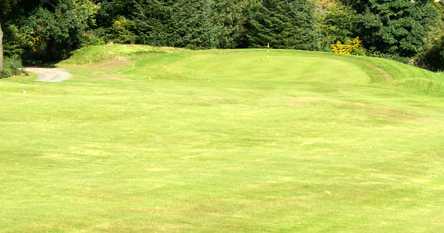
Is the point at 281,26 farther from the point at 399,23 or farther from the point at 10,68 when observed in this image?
the point at 10,68

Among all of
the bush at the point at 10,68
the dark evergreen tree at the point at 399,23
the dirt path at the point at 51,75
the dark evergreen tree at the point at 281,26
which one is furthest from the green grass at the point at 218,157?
the dark evergreen tree at the point at 399,23

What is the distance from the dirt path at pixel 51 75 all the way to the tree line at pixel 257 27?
8.11 meters

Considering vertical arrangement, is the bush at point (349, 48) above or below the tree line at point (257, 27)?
below

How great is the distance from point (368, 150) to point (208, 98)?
44.5 ft

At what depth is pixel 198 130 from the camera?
94.5 feet

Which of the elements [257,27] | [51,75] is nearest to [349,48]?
[257,27]

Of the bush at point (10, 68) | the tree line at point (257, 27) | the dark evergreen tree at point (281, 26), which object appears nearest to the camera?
the bush at point (10, 68)

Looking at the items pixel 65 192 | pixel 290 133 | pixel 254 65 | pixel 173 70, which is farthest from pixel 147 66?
pixel 65 192

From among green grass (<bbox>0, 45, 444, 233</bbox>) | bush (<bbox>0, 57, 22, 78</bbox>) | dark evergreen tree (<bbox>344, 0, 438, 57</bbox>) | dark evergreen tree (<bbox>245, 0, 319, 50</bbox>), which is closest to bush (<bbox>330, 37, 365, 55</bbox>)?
dark evergreen tree (<bbox>344, 0, 438, 57</bbox>)

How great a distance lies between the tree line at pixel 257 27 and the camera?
81219 mm

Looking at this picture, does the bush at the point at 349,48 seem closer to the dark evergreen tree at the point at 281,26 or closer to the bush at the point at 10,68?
the dark evergreen tree at the point at 281,26

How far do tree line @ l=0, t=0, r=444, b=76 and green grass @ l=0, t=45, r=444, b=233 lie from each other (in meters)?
30.3

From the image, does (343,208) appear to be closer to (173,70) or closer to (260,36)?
(173,70)

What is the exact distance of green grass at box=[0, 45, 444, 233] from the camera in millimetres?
15969
